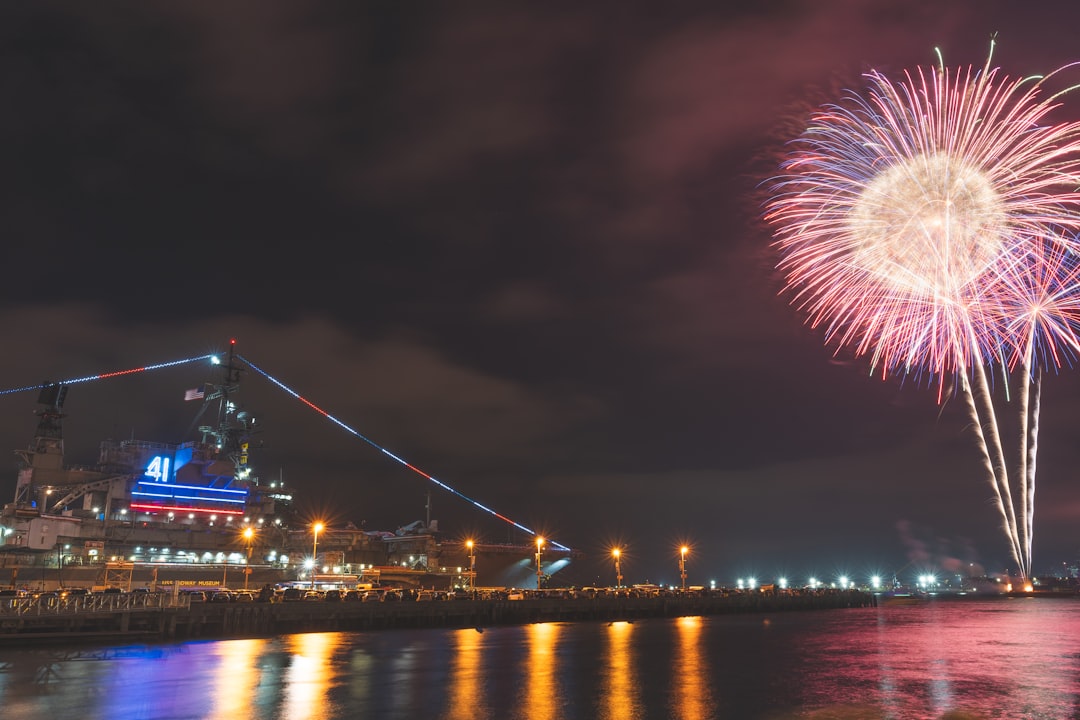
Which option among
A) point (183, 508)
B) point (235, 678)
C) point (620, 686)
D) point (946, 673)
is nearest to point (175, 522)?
point (183, 508)

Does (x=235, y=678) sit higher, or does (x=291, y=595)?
(x=291, y=595)

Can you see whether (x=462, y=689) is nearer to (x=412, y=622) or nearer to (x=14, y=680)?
(x=14, y=680)

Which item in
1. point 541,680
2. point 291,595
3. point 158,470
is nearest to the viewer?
point 541,680

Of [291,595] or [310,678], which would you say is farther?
[291,595]

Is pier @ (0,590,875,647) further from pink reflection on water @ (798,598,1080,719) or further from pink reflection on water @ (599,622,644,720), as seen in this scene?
pink reflection on water @ (798,598,1080,719)

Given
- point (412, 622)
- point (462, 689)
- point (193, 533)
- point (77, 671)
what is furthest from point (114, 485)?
point (462, 689)

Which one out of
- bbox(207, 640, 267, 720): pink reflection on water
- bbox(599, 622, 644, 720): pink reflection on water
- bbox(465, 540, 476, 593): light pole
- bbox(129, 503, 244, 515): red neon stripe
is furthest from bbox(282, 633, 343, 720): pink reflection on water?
bbox(465, 540, 476, 593): light pole

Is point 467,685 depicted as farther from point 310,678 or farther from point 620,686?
point 310,678
